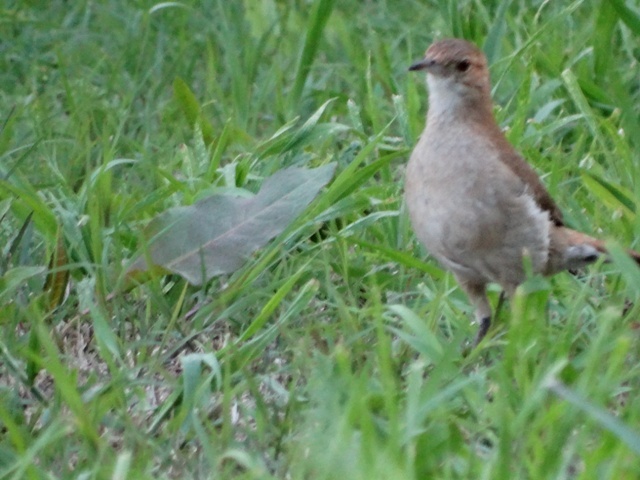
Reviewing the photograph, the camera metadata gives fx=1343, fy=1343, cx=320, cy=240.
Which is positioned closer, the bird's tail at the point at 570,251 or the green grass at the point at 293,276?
the green grass at the point at 293,276

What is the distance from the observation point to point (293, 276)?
3941 millimetres

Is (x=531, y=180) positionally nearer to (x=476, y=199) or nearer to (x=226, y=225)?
(x=476, y=199)

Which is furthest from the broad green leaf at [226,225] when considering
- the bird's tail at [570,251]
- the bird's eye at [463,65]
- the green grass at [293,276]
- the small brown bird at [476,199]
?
the bird's tail at [570,251]

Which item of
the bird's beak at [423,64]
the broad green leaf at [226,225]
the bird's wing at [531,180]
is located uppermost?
the bird's beak at [423,64]

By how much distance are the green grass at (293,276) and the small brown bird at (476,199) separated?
0.15 meters

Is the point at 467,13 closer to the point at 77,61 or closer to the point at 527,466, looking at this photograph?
the point at 77,61

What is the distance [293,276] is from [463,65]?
1.05 meters

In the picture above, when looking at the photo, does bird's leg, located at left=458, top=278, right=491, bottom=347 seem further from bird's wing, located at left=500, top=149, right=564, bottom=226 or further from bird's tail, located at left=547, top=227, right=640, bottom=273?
bird's wing, located at left=500, top=149, right=564, bottom=226

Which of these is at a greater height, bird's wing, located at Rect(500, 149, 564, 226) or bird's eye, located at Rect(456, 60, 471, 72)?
bird's eye, located at Rect(456, 60, 471, 72)

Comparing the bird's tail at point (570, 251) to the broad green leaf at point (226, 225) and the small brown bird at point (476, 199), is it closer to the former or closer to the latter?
the small brown bird at point (476, 199)

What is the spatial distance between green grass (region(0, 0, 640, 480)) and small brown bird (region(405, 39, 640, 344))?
0.15 m

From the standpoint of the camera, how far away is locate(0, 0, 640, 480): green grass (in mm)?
3119

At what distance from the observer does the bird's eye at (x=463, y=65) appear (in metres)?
4.49

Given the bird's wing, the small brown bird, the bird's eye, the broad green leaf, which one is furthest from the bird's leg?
the bird's eye
